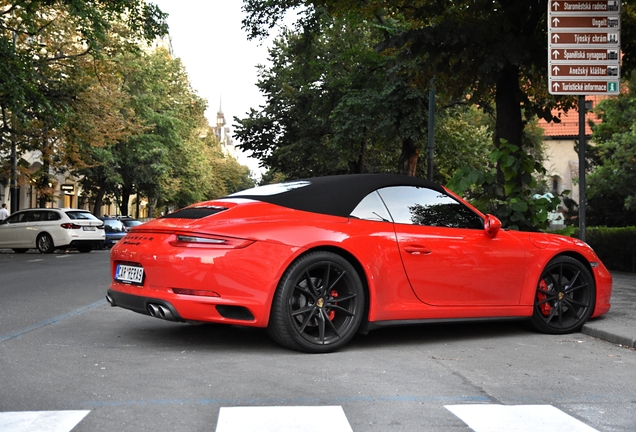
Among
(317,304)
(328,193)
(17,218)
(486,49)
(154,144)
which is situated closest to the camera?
(317,304)

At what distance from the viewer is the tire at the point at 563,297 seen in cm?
834

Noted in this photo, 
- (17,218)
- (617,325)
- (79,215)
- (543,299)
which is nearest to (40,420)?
(543,299)

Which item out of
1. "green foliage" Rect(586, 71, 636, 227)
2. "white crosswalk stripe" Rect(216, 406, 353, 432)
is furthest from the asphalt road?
"green foliage" Rect(586, 71, 636, 227)

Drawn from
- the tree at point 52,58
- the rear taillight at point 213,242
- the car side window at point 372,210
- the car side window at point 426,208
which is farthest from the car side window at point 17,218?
the rear taillight at point 213,242

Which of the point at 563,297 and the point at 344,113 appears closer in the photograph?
the point at 563,297

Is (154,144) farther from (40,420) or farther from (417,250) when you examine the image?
(40,420)

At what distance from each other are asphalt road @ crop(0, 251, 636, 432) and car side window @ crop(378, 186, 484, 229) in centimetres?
103

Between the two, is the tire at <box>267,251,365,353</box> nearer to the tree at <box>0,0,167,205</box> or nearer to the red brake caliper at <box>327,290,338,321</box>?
the red brake caliper at <box>327,290,338,321</box>

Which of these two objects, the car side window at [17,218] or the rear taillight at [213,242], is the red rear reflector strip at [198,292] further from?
the car side window at [17,218]

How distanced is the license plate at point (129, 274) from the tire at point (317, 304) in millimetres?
1091

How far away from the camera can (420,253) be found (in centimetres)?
741

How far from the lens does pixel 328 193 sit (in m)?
7.37

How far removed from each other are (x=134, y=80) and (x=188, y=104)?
938cm

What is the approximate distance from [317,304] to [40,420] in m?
2.67
